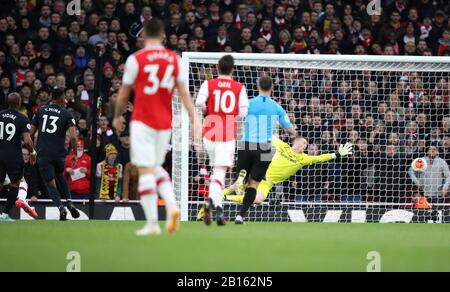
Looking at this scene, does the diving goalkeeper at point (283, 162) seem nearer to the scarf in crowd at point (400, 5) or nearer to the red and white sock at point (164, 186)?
the red and white sock at point (164, 186)

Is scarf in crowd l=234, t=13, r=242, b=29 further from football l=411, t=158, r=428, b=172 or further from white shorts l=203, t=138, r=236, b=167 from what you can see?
white shorts l=203, t=138, r=236, b=167

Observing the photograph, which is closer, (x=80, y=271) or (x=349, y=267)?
(x=80, y=271)

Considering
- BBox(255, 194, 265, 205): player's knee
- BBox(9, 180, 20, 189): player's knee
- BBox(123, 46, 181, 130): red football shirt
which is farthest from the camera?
BBox(255, 194, 265, 205): player's knee

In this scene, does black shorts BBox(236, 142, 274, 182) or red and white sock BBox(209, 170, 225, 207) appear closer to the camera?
red and white sock BBox(209, 170, 225, 207)

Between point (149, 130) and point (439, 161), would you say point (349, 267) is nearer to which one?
point (149, 130)

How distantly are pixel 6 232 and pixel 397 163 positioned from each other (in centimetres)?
827

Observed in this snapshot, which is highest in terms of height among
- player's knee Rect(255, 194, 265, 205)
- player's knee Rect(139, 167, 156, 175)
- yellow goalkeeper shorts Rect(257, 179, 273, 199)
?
player's knee Rect(139, 167, 156, 175)

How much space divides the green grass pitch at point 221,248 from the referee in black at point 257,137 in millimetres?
904

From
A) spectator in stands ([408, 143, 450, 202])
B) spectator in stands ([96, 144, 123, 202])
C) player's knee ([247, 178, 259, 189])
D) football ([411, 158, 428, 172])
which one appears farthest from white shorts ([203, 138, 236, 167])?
spectator in stands ([408, 143, 450, 202])

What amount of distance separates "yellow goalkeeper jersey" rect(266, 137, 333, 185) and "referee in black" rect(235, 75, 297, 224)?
244 centimetres

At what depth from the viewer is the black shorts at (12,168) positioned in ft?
44.0

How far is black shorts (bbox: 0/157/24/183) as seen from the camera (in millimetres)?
13398

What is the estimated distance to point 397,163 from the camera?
1623 cm

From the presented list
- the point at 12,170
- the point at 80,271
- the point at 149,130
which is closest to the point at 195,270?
the point at 80,271
